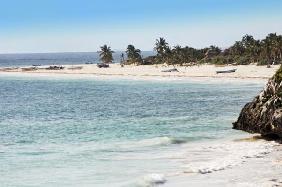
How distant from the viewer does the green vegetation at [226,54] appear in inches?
5153

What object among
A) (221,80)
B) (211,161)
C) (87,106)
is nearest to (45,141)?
(211,161)

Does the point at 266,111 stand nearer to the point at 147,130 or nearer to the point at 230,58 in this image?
the point at 147,130

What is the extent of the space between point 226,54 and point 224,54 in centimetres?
123

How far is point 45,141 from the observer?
3438 centimetres

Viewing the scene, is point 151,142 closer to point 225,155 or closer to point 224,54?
point 225,155

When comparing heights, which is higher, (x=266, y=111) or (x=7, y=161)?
(x=266, y=111)

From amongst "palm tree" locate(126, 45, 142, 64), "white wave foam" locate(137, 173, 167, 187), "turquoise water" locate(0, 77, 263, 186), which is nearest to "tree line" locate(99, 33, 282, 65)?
"palm tree" locate(126, 45, 142, 64)

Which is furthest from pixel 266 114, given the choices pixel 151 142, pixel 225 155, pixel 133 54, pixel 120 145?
pixel 133 54

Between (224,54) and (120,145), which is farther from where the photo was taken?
(224,54)

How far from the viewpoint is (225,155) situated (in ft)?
89.0

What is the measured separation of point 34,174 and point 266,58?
11451 centimetres

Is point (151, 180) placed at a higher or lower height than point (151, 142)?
higher

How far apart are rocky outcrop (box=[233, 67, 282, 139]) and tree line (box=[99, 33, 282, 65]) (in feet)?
301

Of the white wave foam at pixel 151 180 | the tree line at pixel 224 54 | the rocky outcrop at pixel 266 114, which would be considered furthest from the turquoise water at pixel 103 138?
the tree line at pixel 224 54
